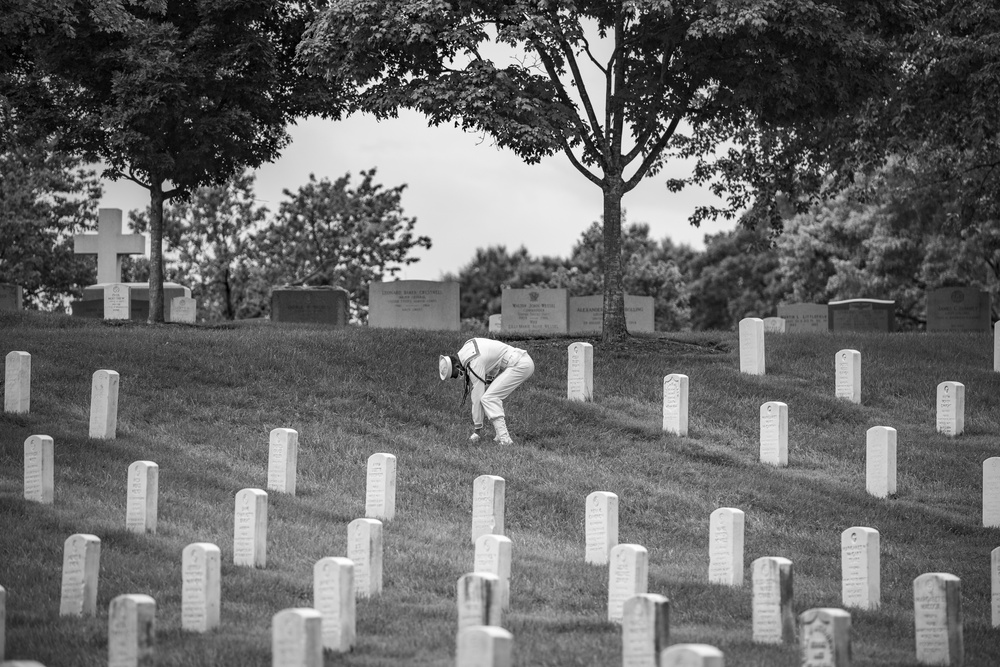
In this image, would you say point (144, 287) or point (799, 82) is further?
point (144, 287)

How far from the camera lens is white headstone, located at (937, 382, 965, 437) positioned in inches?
686

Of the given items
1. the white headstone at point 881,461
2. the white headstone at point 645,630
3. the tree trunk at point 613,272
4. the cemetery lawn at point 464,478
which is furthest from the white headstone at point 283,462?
the tree trunk at point 613,272

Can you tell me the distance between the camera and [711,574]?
10.4 m

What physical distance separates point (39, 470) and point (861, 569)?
→ 7.87 meters

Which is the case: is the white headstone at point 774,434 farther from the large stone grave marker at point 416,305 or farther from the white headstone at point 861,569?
the large stone grave marker at point 416,305

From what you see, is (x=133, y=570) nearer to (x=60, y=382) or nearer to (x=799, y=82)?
(x=60, y=382)

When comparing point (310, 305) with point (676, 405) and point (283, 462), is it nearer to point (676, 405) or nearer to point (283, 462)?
point (676, 405)

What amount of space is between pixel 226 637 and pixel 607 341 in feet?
48.4

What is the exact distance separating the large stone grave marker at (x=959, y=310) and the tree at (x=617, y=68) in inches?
218

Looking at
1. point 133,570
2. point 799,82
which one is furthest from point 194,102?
point 133,570

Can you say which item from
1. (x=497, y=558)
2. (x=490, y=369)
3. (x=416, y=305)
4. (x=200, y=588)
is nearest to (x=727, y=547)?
(x=497, y=558)

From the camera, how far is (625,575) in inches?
335

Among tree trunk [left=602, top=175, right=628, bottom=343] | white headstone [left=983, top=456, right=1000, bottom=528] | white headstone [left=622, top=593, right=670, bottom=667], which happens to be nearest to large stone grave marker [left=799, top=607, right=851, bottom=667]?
white headstone [left=622, top=593, right=670, bottom=667]

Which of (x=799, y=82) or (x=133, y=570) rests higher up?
(x=799, y=82)
